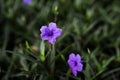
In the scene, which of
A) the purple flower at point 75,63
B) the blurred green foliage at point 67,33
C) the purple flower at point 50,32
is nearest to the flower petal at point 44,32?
the purple flower at point 50,32

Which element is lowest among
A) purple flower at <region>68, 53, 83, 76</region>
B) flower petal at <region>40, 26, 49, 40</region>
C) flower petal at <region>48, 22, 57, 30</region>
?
purple flower at <region>68, 53, 83, 76</region>

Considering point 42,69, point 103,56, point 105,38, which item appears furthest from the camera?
point 105,38

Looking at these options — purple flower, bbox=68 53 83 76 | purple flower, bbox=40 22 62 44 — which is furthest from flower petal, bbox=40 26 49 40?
purple flower, bbox=68 53 83 76

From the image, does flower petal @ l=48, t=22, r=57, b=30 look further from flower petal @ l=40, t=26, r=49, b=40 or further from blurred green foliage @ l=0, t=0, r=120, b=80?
blurred green foliage @ l=0, t=0, r=120, b=80

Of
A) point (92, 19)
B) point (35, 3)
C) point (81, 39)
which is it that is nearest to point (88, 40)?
point (81, 39)

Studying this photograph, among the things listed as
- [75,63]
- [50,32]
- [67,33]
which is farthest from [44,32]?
[67,33]

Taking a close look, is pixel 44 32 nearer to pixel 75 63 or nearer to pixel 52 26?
pixel 52 26

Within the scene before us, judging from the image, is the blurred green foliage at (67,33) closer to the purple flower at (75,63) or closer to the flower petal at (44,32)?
the purple flower at (75,63)

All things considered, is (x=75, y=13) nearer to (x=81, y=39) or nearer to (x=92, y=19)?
(x=92, y=19)
